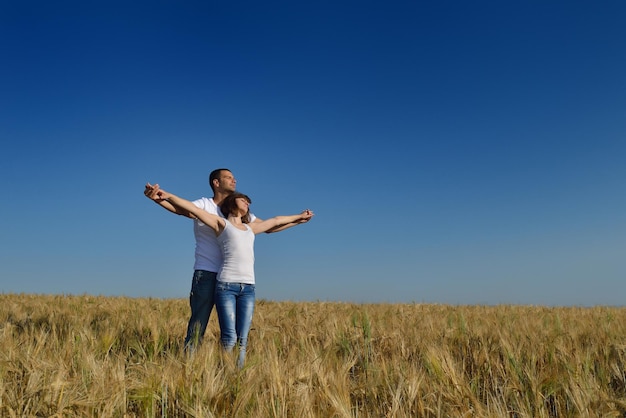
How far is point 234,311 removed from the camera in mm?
4512

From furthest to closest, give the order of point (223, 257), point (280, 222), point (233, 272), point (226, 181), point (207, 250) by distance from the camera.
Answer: point (280, 222) < point (226, 181) < point (207, 250) < point (223, 257) < point (233, 272)

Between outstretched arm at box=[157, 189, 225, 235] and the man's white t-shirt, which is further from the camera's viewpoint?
the man's white t-shirt

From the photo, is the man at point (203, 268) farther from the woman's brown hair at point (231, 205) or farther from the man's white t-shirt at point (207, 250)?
the woman's brown hair at point (231, 205)

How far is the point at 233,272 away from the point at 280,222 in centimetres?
99

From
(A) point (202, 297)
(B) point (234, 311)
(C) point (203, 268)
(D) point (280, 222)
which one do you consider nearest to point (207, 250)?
(C) point (203, 268)

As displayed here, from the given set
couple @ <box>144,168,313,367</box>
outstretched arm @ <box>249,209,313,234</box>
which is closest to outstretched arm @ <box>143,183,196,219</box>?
couple @ <box>144,168,313,367</box>

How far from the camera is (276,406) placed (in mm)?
2652

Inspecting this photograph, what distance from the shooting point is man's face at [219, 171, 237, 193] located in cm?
495

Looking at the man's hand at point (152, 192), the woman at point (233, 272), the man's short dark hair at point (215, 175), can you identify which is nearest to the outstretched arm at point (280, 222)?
the woman at point (233, 272)

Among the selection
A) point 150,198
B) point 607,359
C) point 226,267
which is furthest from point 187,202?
point 607,359

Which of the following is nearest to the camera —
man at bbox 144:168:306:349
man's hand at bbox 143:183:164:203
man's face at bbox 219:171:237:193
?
man's hand at bbox 143:183:164:203

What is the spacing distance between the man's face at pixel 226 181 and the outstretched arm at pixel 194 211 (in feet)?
1.60

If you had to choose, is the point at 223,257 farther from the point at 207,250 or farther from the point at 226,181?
the point at 226,181

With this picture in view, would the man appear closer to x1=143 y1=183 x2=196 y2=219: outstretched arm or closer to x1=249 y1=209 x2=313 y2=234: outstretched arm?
x1=143 y1=183 x2=196 y2=219: outstretched arm
